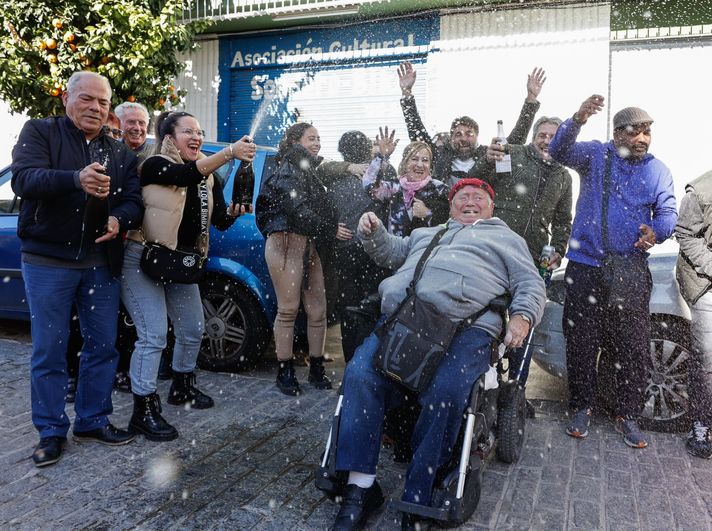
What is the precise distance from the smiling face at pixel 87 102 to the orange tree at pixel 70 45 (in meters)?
4.88

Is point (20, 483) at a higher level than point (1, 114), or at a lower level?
lower

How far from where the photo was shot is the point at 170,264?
3945mm

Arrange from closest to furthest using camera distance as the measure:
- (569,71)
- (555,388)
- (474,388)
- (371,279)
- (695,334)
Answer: (474,388), (695,334), (371,279), (555,388), (569,71)

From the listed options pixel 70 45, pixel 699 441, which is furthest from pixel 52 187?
pixel 70 45

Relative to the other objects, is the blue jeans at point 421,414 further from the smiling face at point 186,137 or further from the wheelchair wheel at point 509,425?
the smiling face at point 186,137

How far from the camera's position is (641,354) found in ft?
13.6

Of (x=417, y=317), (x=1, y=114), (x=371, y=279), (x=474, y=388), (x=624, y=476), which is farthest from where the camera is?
(x=1, y=114)

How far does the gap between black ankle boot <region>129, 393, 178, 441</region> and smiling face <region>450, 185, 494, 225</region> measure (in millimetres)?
2199

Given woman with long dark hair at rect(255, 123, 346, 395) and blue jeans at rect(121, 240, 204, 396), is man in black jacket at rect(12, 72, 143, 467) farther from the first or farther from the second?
woman with long dark hair at rect(255, 123, 346, 395)

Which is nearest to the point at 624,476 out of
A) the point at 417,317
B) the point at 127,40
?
the point at 417,317

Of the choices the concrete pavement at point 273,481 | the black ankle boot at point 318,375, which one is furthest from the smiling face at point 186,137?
the black ankle boot at point 318,375

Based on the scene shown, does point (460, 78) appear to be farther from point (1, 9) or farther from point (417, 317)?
point (417, 317)

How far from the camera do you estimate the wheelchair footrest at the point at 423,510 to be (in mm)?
2744

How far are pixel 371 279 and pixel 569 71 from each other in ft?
21.9
